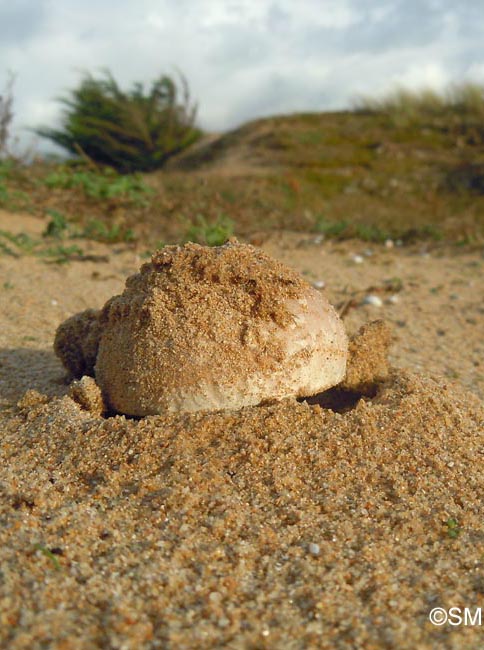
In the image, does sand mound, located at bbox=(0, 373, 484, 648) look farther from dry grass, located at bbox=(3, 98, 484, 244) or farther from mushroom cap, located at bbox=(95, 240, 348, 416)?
dry grass, located at bbox=(3, 98, 484, 244)

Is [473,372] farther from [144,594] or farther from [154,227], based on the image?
[154,227]

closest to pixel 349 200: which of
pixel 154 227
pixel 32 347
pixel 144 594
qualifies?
pixel 154 227

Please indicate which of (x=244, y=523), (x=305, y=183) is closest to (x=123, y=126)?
(x=305, y=183)

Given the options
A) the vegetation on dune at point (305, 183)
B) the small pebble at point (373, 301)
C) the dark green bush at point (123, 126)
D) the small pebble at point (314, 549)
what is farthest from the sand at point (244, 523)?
the dark green bush at point (123, 126)

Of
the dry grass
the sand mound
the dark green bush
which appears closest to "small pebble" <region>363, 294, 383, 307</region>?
the dry grass

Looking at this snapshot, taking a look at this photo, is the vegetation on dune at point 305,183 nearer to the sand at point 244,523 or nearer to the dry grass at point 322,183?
the dry grass at point 322,183

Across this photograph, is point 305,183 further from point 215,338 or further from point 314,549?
point 314,549
